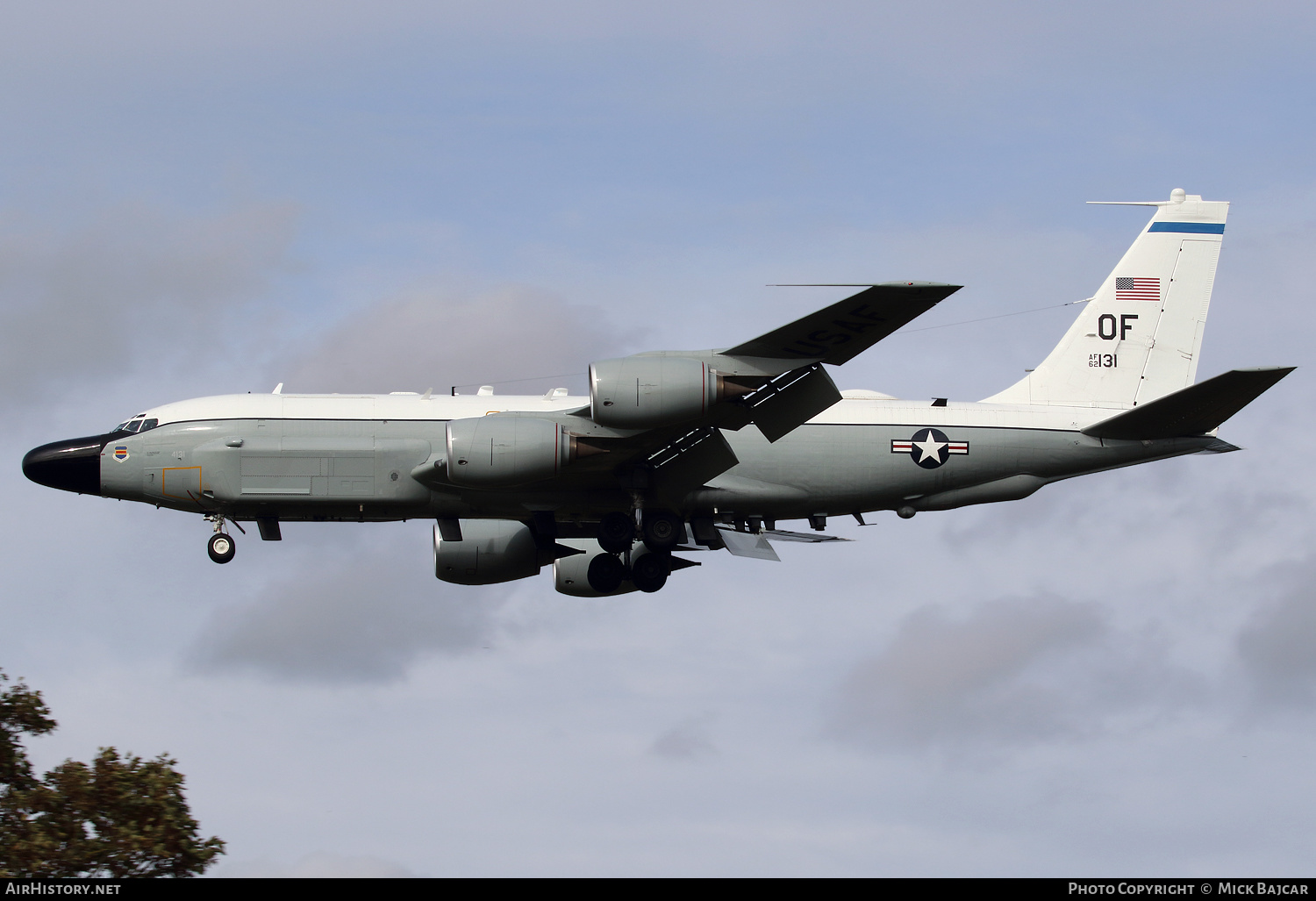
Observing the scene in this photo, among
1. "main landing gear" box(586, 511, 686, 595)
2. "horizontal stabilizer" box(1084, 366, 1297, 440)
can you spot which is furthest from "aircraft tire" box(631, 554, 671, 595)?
"horizontal stabilizer" box(1084, 366, 1297, 440)

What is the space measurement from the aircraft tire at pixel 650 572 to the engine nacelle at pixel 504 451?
21.8 feet

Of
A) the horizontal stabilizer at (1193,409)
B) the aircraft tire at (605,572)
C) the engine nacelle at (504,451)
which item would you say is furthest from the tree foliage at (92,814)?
the horizontal stabilizer at (1193,409)

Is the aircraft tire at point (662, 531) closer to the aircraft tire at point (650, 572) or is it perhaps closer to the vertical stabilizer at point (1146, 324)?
the aircraft tire at point (650, 572)

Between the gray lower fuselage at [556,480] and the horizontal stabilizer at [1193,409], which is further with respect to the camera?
the gray lower fuselage at [556,480]

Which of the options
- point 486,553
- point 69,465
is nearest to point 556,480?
point 486,553

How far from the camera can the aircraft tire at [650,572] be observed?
42.1 metres

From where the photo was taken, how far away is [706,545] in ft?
138

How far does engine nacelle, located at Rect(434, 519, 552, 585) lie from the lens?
4466 cm

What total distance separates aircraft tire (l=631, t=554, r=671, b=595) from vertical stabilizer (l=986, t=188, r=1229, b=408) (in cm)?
1066

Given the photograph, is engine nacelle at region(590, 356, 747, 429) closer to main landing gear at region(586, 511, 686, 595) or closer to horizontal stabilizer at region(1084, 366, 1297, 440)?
main landing gear at region(586, 511, 686, 595)

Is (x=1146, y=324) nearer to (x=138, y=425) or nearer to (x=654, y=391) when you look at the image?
(x=654, y=391)
